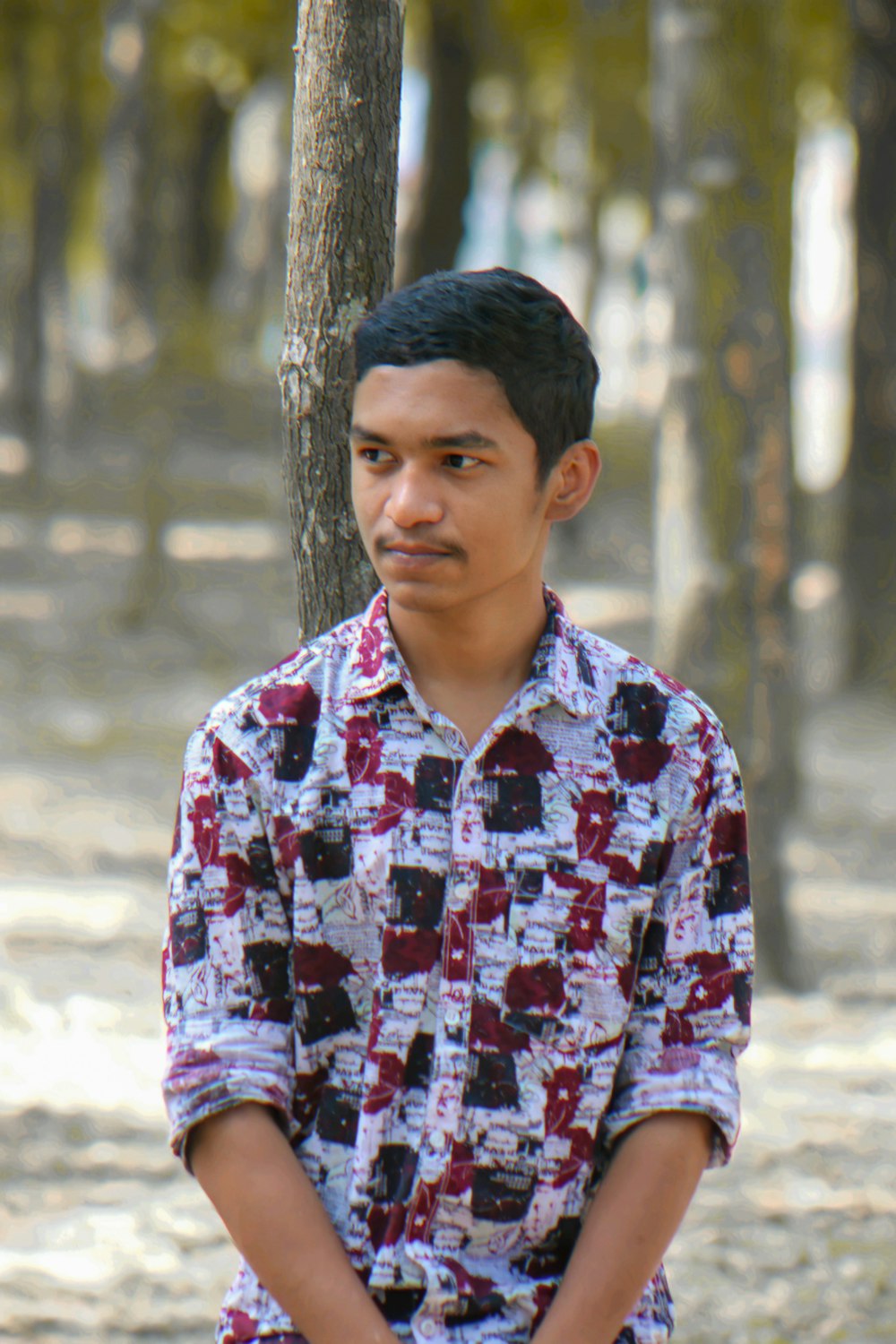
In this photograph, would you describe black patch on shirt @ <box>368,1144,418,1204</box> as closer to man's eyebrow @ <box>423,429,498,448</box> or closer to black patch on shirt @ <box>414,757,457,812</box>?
black patch on shirt @ <box>414,757,457,812</box>

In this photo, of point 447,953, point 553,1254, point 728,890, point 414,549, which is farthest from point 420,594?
point 553,1254

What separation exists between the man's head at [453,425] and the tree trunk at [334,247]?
0.63 metres

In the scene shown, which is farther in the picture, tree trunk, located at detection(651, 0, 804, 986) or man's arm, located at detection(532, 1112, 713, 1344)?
tree trunk, located at detection(651, 0, 804, 986)

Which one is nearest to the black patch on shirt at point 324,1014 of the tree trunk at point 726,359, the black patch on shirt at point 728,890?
the black patch on shirt at point 728,890

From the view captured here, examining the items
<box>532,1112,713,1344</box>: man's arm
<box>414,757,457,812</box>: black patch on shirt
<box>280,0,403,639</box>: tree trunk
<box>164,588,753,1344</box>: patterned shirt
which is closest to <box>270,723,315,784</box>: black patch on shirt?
<box>164,588,753,1344</box>: patterned shirt

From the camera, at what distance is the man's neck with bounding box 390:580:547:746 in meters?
1.96

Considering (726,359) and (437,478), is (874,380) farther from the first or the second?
(437,478)

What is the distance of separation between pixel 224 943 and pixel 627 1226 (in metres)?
0.54

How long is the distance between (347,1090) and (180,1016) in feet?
0.67

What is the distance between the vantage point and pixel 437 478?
6.10ft

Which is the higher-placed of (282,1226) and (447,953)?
(447,953)

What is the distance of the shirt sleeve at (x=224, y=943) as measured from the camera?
71.1 inches

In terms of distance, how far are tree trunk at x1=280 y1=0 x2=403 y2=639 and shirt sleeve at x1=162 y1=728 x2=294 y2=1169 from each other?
782 mm

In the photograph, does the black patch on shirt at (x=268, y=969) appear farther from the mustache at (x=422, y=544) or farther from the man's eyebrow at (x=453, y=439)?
the man's eyebrow at (x=453, y=439)
